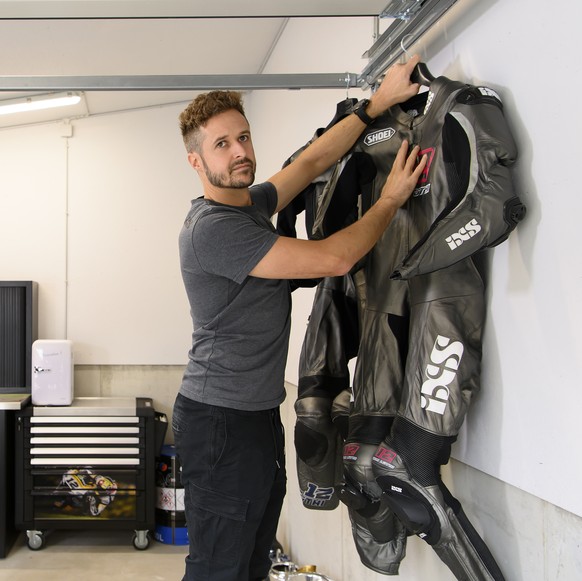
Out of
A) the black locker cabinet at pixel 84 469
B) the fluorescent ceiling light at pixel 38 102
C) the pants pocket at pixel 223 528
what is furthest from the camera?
the black locker cabinet at pixel 84 469

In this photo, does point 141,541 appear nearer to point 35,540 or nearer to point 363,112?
point 35,540

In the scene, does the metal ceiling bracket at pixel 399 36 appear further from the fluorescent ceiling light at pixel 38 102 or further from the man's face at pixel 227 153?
the fluorescent ceiling light at pixel 38 102

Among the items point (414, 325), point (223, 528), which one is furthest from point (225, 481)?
point (414, 325)

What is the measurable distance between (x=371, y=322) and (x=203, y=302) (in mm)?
452

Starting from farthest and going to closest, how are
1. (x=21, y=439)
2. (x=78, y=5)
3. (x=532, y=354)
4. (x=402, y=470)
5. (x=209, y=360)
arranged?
1. (x=21, y=439)
2. (x=209, y=360)
3. (x=78, y=5)
4. (x=402, y=470)
5. (x=532, y=354)

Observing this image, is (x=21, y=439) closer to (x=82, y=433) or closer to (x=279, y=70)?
(x=82, y=433)

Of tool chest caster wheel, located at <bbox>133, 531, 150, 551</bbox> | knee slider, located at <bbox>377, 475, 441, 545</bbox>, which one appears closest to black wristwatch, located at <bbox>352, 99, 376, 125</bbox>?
knee slider, located at <bbox>377, 475, 441, 545</bbox>

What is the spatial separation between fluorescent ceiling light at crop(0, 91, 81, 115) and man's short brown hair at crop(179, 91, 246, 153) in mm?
2750

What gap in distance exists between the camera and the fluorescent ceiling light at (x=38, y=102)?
4.45 metres

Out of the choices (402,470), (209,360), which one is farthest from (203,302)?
(402,470)

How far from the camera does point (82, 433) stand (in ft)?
15.4

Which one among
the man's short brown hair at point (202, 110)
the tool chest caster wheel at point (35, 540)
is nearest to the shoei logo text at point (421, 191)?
the man's short brown hair at point (202, 110)

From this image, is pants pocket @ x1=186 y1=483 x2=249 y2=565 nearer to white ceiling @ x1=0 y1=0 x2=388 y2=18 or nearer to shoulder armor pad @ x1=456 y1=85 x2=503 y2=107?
shoulder armor pad @ x1=456 y1=85 x2=503 y2=107

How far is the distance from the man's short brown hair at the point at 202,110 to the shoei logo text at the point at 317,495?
Answer: 1.02m
